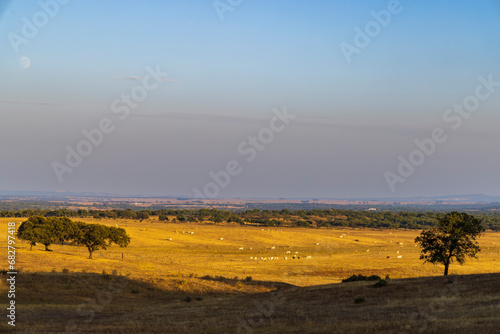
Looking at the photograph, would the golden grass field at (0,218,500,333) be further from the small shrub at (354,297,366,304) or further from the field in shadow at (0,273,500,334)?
the small shrub at (354,297,366,304)

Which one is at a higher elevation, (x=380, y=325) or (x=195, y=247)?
(x=380, y=325)

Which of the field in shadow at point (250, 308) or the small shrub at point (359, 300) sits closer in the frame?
the field in shadow at point (250, 308)

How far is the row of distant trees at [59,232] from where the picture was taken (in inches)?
2448

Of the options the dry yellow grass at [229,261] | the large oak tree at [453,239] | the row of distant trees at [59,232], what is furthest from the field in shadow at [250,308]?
the row of distant trees at [59,232]

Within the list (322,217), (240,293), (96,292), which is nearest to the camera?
(96,292)

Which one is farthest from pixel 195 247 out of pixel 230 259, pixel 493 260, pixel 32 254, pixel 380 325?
pixel 380 325

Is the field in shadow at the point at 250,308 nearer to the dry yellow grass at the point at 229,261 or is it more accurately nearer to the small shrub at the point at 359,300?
the small shrub at the point at 359,300

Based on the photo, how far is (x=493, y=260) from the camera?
246 ft

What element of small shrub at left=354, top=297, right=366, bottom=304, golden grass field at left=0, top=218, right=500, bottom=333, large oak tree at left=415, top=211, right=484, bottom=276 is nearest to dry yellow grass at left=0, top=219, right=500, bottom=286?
golden grass field at left=0, top=218, right=500, bottom=333

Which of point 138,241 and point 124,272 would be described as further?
point 138,241

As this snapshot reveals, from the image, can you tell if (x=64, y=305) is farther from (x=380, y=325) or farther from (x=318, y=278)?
(x=318, y=278)

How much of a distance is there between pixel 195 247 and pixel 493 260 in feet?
170

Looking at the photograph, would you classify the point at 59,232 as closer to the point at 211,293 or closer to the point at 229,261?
the point at 229,261

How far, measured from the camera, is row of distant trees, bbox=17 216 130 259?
62.2 m
